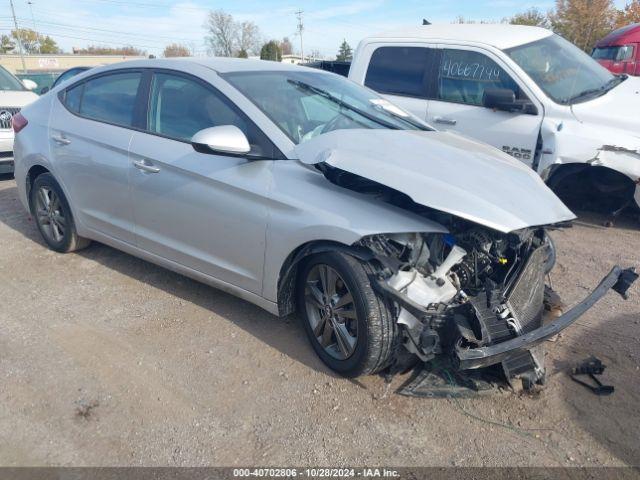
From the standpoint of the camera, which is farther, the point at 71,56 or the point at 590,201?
the point at 71,56

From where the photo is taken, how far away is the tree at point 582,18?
2525cm

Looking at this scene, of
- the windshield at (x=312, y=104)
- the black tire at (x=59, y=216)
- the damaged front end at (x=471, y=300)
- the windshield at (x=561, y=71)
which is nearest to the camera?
the damaged front end at (x=471, y=300)

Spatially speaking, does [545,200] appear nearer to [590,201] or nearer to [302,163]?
[302,163]

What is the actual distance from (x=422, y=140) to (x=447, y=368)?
4.70 ft

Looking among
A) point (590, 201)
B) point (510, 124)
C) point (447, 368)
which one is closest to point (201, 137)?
point (447, 368)

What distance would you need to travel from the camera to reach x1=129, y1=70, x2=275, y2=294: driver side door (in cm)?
324

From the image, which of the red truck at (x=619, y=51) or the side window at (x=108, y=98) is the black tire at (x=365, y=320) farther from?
the red truck at (x=619, y=51)

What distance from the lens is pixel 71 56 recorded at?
67688mm

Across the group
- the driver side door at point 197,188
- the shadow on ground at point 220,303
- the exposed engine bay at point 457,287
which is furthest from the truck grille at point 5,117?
the exposed engine bay at point 457,287

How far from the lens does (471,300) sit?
2.72m

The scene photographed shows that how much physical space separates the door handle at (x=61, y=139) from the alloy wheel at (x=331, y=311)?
2615 millimetres

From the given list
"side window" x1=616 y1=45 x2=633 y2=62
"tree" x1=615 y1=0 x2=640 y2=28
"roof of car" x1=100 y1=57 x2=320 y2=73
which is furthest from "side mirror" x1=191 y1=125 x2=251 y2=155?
"tree" x1=615 y1=0 x2=640 y2=28

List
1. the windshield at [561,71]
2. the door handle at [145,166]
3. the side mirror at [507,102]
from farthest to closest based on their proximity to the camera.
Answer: the windshield at [561,71] → the side mirror at [507,102] → the door handle at [145,166]

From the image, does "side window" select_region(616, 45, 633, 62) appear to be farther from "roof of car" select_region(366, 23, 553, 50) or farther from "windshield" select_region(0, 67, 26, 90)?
"windshield" select_region(0, 67, 26, 90)
